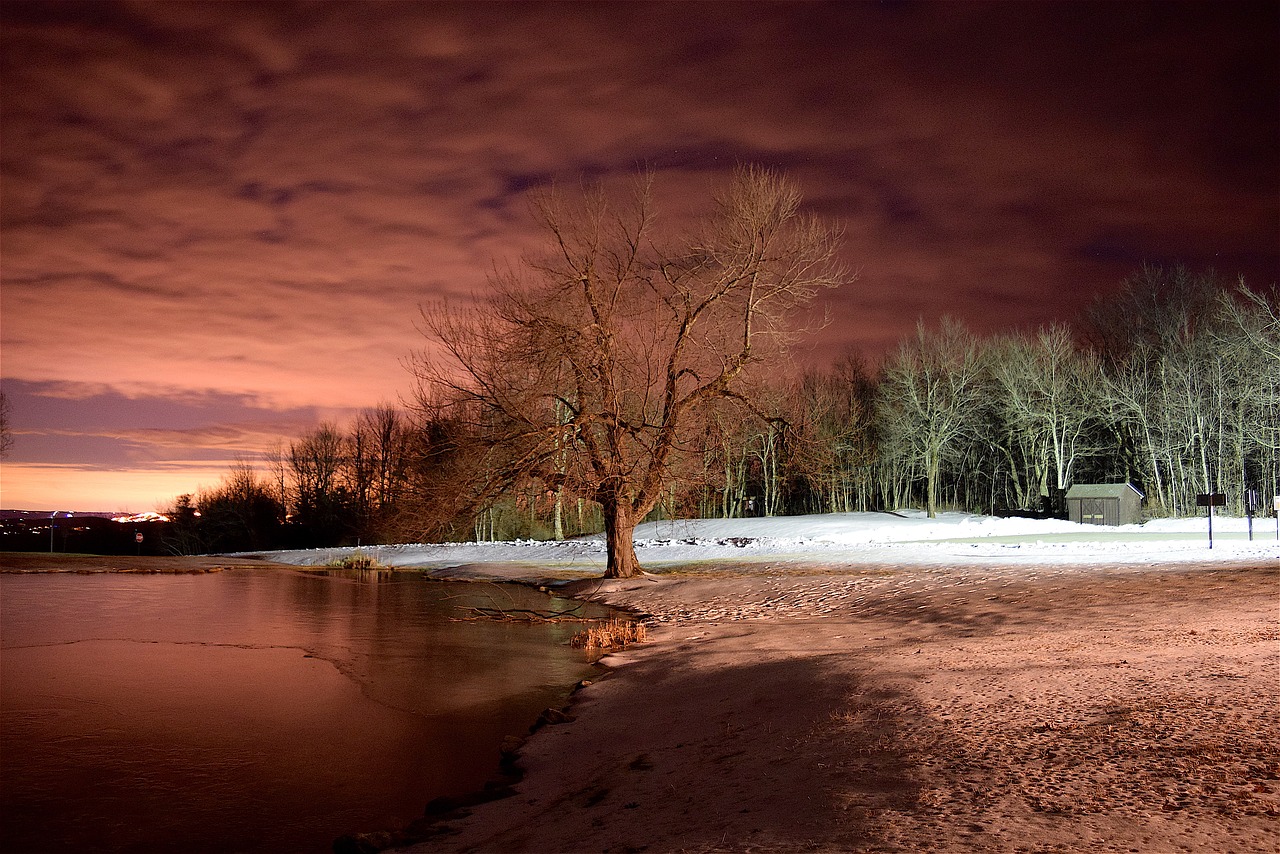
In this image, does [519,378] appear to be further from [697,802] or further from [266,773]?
[697,802]

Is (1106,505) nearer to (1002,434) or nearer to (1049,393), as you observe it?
(1049,393)

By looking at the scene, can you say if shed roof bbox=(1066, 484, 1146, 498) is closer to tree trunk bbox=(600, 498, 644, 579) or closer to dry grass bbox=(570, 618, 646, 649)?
tree trunk bbox=(600, 498, 644, 579)

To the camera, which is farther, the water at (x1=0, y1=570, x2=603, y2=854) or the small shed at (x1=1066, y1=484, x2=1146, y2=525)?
the small shed at (x1=1066, y1=484, x2=1146, y2=525)

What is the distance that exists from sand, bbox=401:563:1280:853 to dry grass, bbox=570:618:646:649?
1.87 meters

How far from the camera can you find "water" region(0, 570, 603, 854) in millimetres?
7949

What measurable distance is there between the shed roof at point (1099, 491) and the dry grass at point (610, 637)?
3502 cm

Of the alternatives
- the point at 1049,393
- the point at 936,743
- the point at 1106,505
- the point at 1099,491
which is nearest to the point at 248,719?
the point at 936,743

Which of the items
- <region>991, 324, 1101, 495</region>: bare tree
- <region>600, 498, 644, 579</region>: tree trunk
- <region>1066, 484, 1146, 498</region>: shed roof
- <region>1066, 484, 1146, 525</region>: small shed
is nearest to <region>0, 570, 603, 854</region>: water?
<region>600, 498, 644, 579</region>: tree trunk

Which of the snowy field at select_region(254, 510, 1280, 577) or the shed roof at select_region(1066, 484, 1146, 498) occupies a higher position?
the shed roof at select_region(1066, 484, 1146, 498)

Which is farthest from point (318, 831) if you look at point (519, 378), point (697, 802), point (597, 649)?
point (519, 378)

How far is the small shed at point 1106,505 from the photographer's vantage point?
1727 inches

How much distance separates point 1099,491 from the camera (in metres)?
44.8

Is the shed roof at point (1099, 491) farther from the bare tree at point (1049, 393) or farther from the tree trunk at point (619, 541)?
the tree trunk at point (619, 541)

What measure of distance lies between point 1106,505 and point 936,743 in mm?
42423
